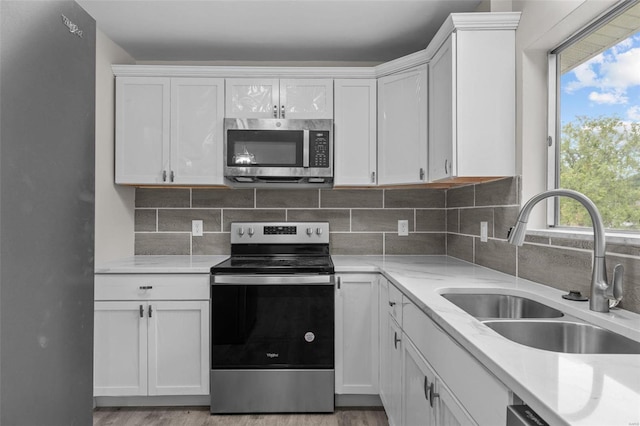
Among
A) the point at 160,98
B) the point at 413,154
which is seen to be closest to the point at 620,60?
the point at 413,154

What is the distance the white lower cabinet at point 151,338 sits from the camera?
2281mm

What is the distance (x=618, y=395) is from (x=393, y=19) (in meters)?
2.25

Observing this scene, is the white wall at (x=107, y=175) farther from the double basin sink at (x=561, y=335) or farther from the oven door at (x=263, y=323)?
the double basin sink at (x=561, y=335)

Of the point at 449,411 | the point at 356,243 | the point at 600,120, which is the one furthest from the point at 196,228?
Answer: the point at 600,120

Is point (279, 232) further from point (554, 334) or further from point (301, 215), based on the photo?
point (554, 334)

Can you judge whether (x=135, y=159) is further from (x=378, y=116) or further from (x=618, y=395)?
(x=618, y=395)

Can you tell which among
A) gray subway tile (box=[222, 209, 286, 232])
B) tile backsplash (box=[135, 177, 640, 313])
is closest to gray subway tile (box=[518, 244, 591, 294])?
tile backsplash (box=[135, 177, 640, 313])

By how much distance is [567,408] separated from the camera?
2.07 ft

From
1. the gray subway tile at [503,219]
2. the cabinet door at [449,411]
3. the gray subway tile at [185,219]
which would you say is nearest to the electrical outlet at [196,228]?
the gray subway tile at [185,219]

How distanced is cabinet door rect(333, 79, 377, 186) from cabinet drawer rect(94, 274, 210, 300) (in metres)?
1.16

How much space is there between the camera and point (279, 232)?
2846 millimetres

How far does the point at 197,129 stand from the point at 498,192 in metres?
1.93

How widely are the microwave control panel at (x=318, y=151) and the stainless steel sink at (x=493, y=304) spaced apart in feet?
4.18

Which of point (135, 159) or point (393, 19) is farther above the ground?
point (393, 19)
